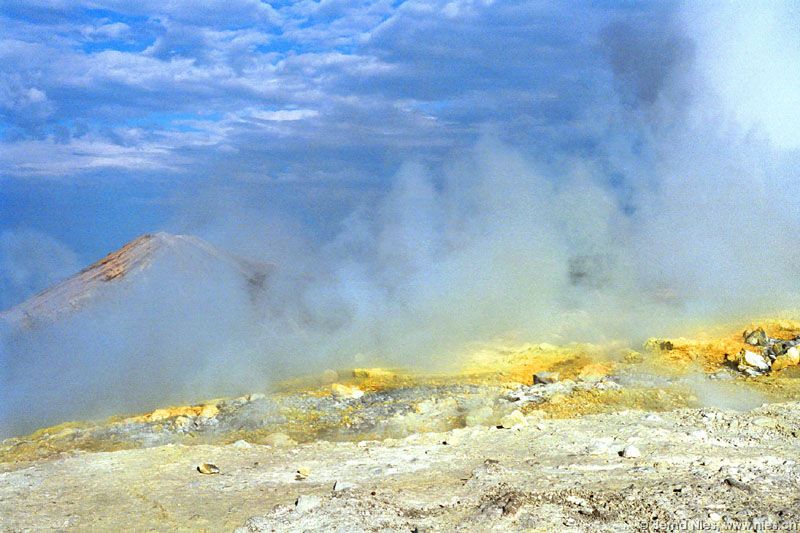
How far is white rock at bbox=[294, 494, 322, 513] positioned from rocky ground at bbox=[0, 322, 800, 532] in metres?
0.01

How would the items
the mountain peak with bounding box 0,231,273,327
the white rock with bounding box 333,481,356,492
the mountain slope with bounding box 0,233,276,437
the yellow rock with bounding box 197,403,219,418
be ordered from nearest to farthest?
the white rock with bounding box 333,481,356,492 → the yellow rock with bounding box 197,403,219,418 → the mountain slope with bounding box 0,233,276,437 → the mountain peak with bounding box 0,231,273,327

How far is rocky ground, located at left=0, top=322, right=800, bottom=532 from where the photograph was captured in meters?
3.80

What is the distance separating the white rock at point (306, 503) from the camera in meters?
3.89

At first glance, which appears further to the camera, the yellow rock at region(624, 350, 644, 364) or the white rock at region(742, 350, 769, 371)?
the yellow rock at region(624, 350, 644, 364)

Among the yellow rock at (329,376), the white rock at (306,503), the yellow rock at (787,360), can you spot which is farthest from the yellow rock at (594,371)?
the white rock at (306,503)

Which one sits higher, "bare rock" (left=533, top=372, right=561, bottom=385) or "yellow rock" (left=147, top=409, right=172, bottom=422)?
"yellow rock" (left=147, top=409, right=172, bottom=422)

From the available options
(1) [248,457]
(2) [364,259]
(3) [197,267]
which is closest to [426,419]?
(1) [248,457]

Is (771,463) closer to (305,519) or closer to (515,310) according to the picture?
(305,519)

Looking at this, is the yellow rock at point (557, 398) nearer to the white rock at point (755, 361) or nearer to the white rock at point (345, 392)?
the white rock at point (345, 392)

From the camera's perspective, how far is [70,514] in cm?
400

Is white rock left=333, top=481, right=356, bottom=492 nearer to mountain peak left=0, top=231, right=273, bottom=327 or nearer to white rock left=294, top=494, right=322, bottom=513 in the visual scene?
white rock left=294, top=494, right=322, bottom=513

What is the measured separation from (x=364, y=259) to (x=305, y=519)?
23.8 feet

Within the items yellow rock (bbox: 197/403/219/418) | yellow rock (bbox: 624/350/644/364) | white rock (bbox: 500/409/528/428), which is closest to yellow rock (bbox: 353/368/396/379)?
yellow rock (bbox: 197/403/219/418)

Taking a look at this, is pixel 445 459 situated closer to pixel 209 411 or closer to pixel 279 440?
pixel 279 440
